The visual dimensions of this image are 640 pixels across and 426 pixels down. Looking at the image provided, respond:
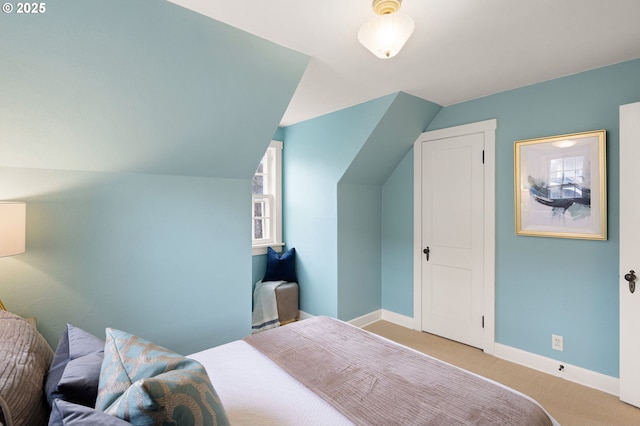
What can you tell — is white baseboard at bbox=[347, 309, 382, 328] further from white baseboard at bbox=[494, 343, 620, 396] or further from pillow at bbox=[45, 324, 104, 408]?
pillow at bbox=[45, 324, 104, 408]

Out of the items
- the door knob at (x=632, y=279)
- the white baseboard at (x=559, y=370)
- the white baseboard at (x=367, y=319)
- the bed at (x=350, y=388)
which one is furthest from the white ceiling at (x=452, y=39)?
the white baseboard at (x=367, y=319)

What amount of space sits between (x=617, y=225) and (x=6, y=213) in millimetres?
3806

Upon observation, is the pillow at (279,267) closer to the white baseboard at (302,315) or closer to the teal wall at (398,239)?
the white baseboard at (302,315)

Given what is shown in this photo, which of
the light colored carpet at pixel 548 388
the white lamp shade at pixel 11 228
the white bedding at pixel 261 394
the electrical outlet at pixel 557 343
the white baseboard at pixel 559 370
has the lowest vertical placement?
the light colored carpet at pixel 548 388

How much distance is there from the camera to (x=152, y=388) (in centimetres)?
79

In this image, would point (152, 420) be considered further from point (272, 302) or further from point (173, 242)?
point (272, 302)

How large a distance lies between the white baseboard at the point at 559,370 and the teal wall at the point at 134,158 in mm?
2425

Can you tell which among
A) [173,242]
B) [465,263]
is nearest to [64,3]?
[173,242]

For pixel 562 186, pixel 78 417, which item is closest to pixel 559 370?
pixel 562 186

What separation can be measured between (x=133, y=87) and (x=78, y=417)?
1675 mm

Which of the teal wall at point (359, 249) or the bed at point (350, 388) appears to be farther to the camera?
the teal wall at point (359, 249)

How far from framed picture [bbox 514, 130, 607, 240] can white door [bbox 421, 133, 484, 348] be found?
38 centimetres

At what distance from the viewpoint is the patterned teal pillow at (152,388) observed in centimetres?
77

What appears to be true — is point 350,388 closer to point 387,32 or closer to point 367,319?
point 387,32
